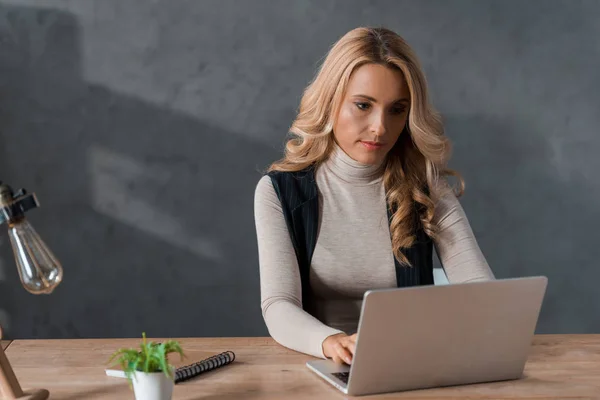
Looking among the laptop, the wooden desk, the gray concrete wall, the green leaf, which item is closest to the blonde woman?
the wooden desk

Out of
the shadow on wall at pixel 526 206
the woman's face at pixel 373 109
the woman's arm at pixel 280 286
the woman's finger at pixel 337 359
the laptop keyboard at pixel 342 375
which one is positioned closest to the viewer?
the laptop keyboard at pixel 342 375

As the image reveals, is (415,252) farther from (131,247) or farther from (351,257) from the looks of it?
(131,247)

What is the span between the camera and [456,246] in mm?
2225

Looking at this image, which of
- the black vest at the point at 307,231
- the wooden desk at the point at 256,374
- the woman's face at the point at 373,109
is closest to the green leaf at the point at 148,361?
the wooden desk at the point at 256,374

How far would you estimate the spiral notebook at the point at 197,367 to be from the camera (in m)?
1.58

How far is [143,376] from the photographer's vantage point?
1.34 m

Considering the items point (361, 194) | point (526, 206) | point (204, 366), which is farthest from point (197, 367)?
point (526, 206)

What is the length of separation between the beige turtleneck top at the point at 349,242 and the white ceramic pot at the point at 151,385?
2.46ft

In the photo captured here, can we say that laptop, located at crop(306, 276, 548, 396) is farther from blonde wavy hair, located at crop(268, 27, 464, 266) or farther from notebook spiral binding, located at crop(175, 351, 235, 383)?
blonde wavy hair, located at crop(268, 27, 464, 266)

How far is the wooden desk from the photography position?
151 cm

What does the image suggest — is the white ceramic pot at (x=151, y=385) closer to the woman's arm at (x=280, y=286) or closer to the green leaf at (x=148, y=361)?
the green leaf at (x=148, y=361)

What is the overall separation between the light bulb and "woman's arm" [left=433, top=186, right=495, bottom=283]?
3.98 feet

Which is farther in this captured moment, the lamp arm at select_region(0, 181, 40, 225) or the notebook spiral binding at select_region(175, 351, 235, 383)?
the notebook spiral binding at select_region(175, 351, 235, 383)

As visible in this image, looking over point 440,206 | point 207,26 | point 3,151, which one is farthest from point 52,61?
point 440,206
